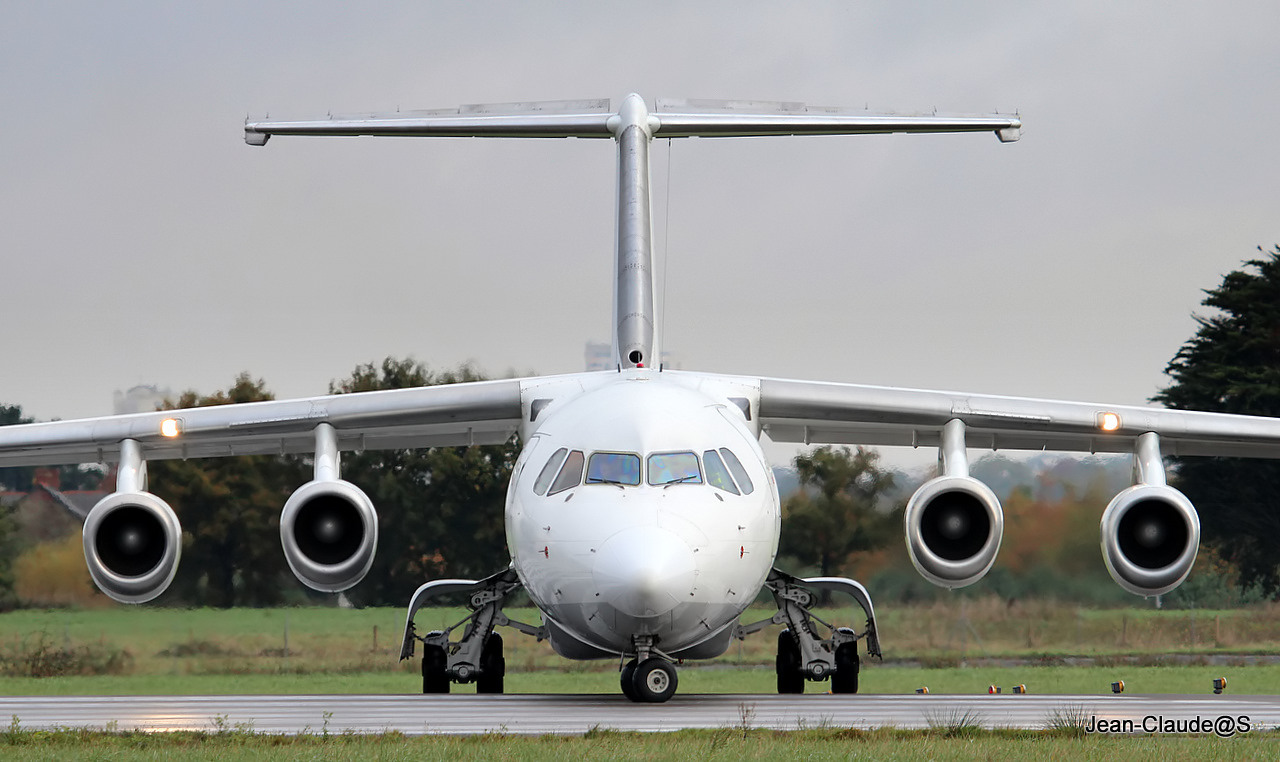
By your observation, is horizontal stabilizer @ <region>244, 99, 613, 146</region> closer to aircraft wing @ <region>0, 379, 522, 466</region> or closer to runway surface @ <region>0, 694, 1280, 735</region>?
aircraft wing @ <region>0, 379, 522, 466</region>

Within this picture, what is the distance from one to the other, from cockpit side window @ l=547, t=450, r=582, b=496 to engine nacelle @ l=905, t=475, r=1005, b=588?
3.30 m

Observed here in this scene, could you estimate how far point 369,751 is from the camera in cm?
773

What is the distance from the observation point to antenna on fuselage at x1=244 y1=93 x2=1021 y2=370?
46.3ft

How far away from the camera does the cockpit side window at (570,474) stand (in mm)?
10984

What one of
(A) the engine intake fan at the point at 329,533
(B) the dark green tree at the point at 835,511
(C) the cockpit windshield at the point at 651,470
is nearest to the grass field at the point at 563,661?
(B) the dark green tree at the point at 835,511

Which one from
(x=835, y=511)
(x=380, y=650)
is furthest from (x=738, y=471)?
(x=380, y=650)

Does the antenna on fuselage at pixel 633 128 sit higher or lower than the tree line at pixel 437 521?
higher

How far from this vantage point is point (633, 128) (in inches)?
603

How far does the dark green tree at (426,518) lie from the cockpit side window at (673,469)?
9878 mm

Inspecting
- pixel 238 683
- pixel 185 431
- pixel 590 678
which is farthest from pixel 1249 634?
pixel 185 431

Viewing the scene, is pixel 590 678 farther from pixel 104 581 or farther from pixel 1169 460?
pixel 1169 460

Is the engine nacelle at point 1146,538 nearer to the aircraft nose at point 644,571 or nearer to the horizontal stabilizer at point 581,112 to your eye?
the horizontal stabilizer at point 581,112

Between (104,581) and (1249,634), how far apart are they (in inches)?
580

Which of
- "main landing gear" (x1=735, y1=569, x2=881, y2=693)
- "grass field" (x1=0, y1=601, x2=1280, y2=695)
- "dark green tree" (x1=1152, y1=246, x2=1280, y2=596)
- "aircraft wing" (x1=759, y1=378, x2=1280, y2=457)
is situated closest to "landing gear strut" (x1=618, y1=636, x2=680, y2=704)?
"main landing gear" (x1=735, y1=569, x2=881, y2=693)
